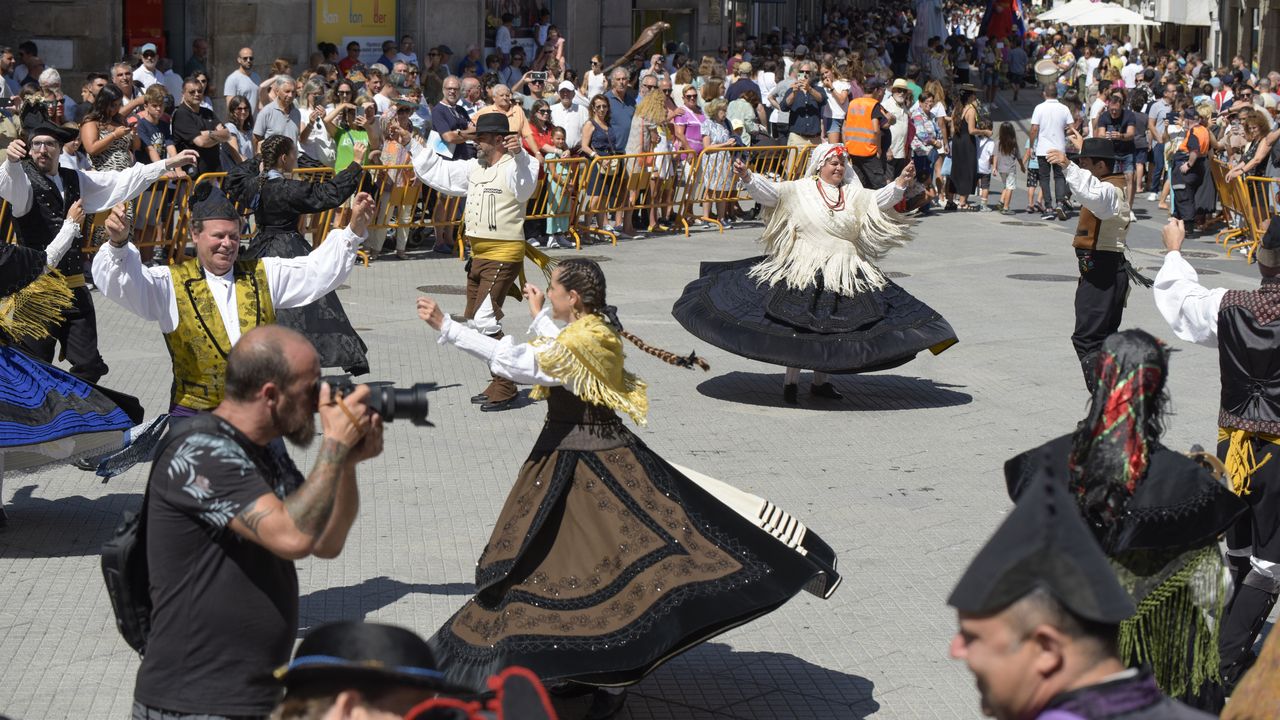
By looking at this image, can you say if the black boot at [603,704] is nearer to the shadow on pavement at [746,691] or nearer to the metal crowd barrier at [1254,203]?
the shadow on pavement at [746,691]

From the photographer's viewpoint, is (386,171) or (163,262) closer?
(163,262)

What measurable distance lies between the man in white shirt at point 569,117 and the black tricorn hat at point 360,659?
1664 cm

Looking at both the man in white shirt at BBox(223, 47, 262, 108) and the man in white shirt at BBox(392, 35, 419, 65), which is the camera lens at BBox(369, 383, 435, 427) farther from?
the man in white shirt at BBox(392, 35, 419, 65)

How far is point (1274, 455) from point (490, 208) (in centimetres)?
632

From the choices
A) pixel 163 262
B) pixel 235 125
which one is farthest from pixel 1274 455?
pixel 235 125

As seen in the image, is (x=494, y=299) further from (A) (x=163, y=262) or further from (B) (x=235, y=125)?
(B) (x=235, y=125)

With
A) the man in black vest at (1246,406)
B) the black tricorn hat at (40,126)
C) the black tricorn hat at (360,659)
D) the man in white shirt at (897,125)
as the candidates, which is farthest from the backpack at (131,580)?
the man in white shirt at (897,125)

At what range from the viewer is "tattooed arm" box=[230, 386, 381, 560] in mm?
3902

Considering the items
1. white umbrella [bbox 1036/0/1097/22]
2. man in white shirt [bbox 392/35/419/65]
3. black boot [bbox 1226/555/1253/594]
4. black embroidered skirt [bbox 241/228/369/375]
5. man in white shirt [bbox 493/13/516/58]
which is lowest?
black boot [bbox 1226/555/1253/594]

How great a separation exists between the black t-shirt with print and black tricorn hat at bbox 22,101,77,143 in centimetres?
614

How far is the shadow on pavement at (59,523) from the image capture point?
818cm

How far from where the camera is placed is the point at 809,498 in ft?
30.1

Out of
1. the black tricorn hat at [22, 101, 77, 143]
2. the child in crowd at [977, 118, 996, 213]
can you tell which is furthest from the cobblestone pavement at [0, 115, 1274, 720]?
the child in crowd at [977, 118, 996, 213]

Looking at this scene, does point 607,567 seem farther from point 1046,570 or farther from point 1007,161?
point 1007,161
